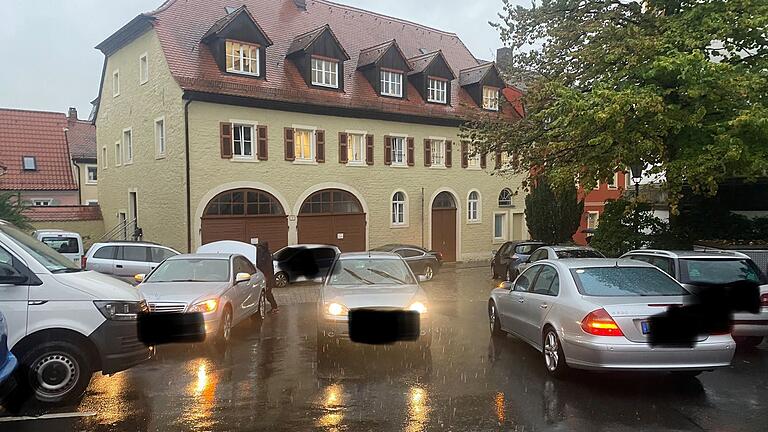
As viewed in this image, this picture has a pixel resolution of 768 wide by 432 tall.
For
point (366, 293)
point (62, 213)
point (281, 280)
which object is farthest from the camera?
point (62, 213)

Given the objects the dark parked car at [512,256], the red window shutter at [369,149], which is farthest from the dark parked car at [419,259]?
the red window shutter at [369,149]

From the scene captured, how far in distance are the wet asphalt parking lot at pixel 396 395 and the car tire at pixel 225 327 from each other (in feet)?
0.85

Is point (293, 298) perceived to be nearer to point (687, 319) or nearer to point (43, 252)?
point (43, 252)

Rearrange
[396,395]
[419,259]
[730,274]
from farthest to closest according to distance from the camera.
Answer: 1. [419,259]
2. [730,274]
3. [396,395]

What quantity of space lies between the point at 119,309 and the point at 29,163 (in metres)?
36.7

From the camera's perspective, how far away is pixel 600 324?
6344mm

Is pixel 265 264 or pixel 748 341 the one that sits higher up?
pixel 265 264

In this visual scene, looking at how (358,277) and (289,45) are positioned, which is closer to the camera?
(358,277)

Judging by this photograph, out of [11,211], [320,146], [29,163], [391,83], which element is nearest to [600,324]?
[320,146]

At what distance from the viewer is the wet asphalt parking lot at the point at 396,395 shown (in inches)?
219

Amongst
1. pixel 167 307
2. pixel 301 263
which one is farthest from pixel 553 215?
pixel 167 307

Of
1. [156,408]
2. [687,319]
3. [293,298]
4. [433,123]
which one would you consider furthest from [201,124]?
[687,319]

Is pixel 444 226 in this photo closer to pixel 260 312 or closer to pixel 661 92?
pixel 661 92

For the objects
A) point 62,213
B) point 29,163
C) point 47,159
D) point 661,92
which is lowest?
point 62,213
